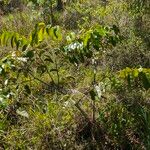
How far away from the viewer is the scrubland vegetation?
3.01 meters

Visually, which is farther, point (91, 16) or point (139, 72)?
point (91, 16)

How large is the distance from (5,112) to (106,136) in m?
1.21

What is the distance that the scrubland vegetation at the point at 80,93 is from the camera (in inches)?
118

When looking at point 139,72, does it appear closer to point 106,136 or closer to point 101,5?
point 106,136

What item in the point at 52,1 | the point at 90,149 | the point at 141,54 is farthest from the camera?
the point at 52,1

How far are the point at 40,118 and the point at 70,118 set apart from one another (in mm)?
281

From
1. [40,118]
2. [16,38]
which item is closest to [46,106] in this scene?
[40,118]

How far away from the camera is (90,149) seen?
11.7ft

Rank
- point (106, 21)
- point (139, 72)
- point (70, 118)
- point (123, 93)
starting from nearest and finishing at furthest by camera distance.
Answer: point (139, 72), point (70, 118), point (123, 93), point (106, 21)

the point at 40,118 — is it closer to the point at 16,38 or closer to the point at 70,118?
the point at 70,118

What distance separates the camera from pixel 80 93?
3.83 meters

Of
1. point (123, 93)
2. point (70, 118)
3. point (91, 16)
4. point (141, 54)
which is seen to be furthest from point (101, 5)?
point (70, 118)

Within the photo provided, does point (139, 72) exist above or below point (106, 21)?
above

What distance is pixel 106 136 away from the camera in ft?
11.8
